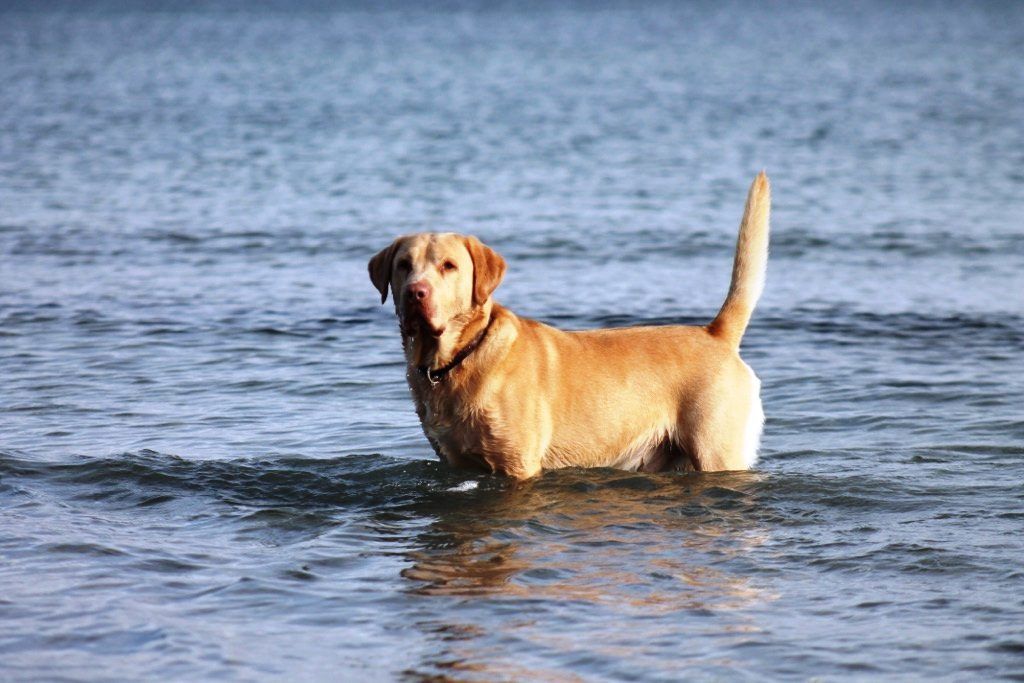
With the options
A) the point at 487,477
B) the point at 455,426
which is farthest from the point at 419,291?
the point at 487,477

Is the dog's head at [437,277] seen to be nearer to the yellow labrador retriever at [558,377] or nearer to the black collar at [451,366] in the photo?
the yellow labrador retriever at [558,377]

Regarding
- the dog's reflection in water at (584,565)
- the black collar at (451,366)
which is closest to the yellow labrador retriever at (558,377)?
the black collar at (451,366)

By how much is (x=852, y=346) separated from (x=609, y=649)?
6713 mm

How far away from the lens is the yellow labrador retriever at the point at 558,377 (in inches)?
267

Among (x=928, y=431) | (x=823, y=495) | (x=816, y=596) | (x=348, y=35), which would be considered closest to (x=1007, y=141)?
(x=928, y=431)

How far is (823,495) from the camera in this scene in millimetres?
7406

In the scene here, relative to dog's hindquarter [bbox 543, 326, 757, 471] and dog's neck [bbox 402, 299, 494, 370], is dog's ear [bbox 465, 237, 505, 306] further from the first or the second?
dog's hindquarter [bbox 543, 326, 757, 471]

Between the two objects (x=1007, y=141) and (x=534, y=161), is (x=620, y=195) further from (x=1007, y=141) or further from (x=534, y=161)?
(x=1007, y=141)

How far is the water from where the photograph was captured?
Answer: 17.5 feet

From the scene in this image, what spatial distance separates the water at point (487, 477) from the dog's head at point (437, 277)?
923 millimetres

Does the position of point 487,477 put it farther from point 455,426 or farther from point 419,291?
point 419,291

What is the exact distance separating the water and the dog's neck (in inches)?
27.2

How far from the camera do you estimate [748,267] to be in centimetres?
731

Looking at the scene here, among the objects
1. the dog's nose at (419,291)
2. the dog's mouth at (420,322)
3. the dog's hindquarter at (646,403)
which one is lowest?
the dog's hindquarter at (646,403)
